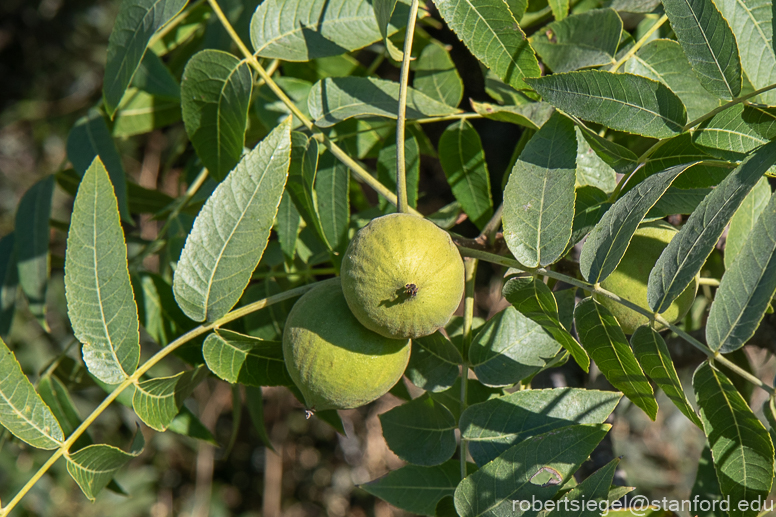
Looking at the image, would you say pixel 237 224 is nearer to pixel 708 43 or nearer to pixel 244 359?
pixel 244 359

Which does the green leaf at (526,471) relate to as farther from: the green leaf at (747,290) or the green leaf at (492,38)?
the green leaf at (492,38)

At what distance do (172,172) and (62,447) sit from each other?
3707 mm

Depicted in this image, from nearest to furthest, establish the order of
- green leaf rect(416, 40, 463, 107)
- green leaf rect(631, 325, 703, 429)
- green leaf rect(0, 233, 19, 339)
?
green leaf rect(631, 325, 703, 429) → green leaf rect(416, 40, 463, 107) → green leaf rect(0, 233, 19, 339)

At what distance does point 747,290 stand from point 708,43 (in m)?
0.50

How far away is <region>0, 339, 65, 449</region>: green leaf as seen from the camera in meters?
1.28

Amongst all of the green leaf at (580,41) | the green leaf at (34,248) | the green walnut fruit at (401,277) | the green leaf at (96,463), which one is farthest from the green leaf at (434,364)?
the green leaf at (34,248)

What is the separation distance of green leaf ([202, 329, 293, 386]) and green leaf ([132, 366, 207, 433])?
0.09m

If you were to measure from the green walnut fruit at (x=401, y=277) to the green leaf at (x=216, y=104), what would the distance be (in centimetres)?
55

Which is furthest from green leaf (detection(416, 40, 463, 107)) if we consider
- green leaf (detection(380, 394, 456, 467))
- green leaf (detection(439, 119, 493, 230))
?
green leaf (detection(380, 394, 456, 467))

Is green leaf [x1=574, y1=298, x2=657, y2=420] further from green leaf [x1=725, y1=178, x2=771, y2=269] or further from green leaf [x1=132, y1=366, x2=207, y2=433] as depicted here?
green leaf [x1=132, y1=366, x2=207, y2=433]

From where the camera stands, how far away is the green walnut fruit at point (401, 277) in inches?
45.6

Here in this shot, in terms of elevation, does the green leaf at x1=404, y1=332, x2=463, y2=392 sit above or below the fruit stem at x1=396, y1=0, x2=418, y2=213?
below

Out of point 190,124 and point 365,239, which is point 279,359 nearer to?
point 365,239

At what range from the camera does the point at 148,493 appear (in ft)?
14.6
